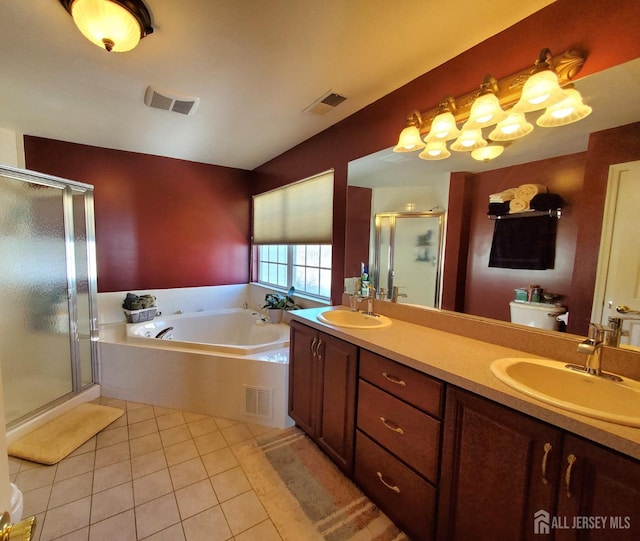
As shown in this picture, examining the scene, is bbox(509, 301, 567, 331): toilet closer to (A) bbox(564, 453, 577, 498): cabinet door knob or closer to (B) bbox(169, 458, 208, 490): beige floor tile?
(A) bbox(564, 453, 577, 498): cabinet door knob

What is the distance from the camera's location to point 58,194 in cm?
226

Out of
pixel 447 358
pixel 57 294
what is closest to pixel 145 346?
pixel 57 294

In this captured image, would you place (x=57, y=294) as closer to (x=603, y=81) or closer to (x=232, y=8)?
(x=232, y=8)

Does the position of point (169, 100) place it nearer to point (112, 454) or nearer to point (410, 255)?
point (410, 255)

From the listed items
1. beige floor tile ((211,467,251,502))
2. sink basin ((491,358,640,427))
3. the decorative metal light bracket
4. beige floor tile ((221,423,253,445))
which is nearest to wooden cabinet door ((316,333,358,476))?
beige floor tile ((211,467,251,502))

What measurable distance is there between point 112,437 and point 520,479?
7.75 ft

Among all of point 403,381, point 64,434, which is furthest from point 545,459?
point 64,434

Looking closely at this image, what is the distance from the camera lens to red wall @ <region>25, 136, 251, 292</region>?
114 inches

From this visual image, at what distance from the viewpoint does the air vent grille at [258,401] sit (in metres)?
2.07

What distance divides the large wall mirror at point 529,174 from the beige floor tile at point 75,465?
2.18m

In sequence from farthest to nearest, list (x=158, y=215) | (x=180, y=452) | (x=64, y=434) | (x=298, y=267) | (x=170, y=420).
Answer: (x=158, y=215) → (x=298, y=267) → (x=170, y=420) → (x=64, y=434) → (x=180, y=452)

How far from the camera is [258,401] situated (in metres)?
2.09

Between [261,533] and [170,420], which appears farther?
[170,420]

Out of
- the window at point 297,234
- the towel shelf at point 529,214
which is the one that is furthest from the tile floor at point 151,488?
the towel shelf at point 529,214
